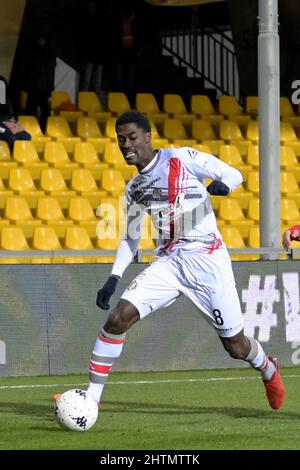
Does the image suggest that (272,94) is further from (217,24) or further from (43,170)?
(217,24)

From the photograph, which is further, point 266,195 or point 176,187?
point 266,195

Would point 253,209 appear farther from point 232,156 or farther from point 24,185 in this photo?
point 24,185

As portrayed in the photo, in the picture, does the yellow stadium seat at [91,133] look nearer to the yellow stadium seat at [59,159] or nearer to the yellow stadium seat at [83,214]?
the yellow stadium seat at [59,159]

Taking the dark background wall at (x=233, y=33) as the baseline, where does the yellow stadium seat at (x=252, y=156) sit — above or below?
below

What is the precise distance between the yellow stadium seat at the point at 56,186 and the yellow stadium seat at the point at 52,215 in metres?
0.35

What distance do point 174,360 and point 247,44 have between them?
9.60m

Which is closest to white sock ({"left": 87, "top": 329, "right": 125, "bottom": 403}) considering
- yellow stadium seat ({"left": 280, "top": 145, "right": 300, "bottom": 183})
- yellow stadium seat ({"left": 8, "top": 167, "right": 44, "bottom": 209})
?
yellow stadium seat ({"left": 8, "top": 167, "right": 44, "bottom": 209})

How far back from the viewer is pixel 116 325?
866 centimetres

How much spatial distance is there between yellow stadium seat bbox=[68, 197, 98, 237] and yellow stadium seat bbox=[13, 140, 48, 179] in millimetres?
908

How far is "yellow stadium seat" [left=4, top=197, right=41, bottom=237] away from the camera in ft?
53.4

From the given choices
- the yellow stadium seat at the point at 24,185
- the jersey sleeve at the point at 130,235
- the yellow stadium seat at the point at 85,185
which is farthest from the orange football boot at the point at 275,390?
the yellow stadium seat at the point at 85,185

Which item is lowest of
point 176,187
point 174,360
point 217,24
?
point 174,360

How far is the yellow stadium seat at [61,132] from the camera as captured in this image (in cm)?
1831
